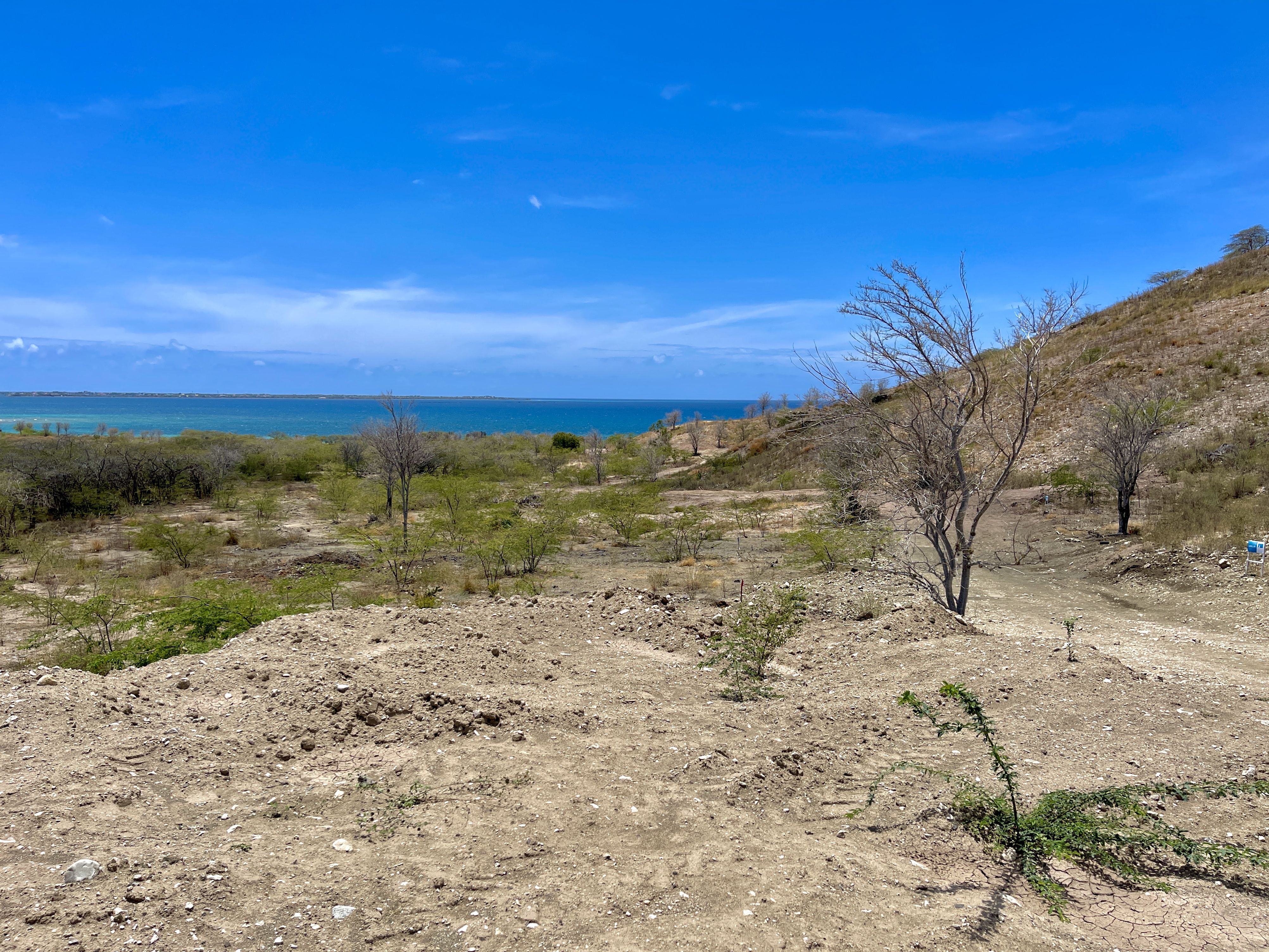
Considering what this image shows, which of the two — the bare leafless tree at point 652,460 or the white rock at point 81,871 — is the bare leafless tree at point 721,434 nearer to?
the bare leafless tree at point 652,460

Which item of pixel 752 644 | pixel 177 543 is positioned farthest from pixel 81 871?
pixel 177 543

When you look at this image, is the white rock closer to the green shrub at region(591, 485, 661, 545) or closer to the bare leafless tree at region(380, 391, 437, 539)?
the bare leafless tree at region(380, 391, 437, 539)

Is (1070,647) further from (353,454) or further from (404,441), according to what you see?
(353,454)

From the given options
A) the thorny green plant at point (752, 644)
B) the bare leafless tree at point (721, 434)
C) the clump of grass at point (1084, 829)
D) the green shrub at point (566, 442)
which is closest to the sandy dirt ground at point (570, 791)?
the clump of grass at point (1084, 829)

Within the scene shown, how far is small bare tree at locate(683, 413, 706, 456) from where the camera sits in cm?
5591

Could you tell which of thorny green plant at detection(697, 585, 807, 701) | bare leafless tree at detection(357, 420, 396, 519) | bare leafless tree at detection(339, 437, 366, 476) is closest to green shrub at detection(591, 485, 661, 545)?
bare leafless tree at detection(357, 420, 396, 519)

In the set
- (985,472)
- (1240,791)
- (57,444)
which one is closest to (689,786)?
(1240,791)

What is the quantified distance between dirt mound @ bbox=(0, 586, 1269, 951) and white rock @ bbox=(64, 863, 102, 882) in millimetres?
72

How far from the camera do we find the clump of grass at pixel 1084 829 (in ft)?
11.7

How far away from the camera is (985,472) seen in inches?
338

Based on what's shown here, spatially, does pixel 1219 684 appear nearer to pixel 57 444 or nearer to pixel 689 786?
pixel 689 786

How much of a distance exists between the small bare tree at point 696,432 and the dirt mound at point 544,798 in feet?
152

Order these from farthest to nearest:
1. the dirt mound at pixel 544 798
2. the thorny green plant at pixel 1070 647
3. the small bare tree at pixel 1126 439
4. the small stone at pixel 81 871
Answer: the small bare tree at pixel 1126 439 < the thorny green plant at pixel 1070 647 < the small stone at pixel 81 871 < the dirt mound at pixel 544 798

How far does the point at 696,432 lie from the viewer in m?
60.8
